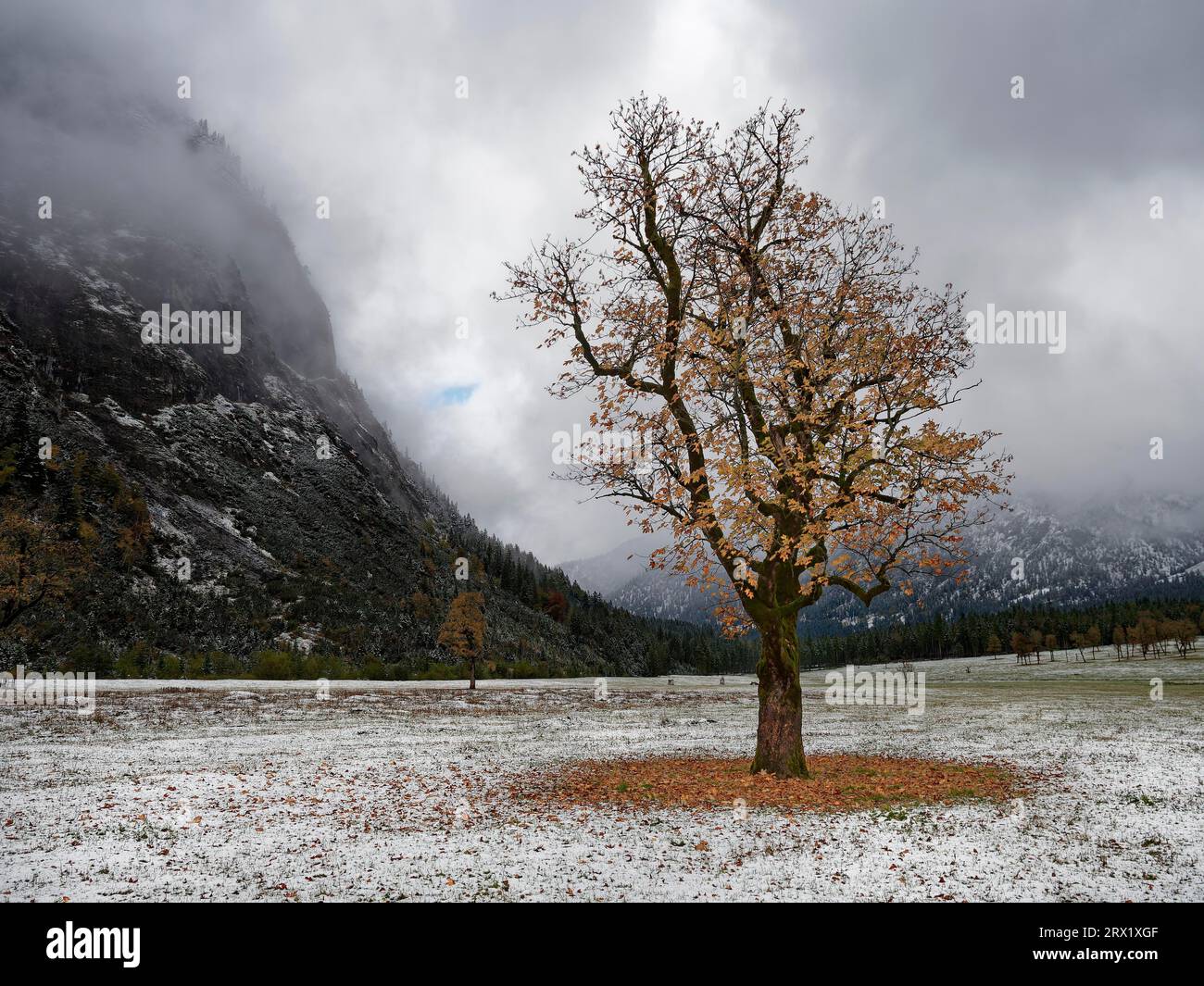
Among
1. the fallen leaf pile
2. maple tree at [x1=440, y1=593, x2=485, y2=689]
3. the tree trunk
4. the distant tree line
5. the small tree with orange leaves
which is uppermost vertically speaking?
the small tree with orange leaves

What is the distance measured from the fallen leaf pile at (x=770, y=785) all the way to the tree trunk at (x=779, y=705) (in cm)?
57

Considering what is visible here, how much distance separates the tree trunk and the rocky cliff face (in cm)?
4493

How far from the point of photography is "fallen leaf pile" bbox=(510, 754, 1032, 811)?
1531cm

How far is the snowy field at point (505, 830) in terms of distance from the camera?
381 inches

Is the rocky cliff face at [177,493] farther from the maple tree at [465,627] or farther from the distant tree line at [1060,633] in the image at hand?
the distant tree line at [1060,633]

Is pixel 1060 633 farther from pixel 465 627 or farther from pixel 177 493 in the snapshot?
pixel 177 493

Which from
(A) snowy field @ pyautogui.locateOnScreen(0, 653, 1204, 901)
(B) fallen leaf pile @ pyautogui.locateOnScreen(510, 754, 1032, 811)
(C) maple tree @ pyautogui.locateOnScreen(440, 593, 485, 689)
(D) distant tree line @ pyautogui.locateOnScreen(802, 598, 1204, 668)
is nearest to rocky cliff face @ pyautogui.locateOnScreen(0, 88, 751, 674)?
(C) maple tree @ pyautogui.locateOnScreen(440, 593, 485, 689)

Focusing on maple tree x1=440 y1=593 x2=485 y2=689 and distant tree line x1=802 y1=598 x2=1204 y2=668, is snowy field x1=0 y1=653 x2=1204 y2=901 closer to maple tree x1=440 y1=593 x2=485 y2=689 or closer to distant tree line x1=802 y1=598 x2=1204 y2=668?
→ maple tree x1=440 y1=593 x2=485 y2=689

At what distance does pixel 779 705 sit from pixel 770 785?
2204 mm

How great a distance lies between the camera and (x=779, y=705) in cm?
1845

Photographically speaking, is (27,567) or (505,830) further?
(27,567)

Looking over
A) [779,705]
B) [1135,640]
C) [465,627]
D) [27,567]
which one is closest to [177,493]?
[465,627]

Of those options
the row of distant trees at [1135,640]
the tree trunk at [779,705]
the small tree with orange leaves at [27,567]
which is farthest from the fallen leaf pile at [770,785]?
the row of distant trees at [1135,640]

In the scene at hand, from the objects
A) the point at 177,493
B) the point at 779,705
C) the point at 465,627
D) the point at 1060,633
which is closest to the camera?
the point at 779,705
